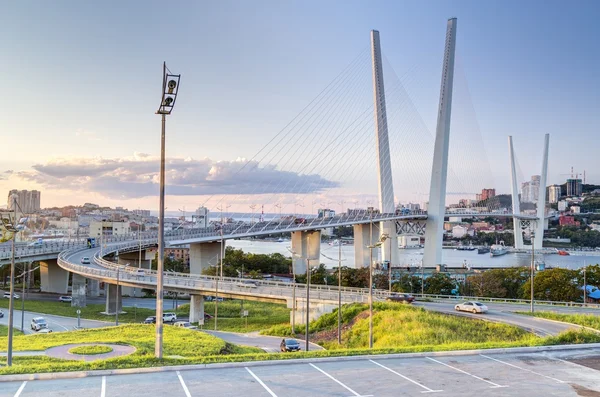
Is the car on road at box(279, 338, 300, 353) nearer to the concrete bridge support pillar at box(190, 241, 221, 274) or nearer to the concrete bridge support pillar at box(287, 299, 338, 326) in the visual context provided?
the concrete bridge support pillar at box(287, 299, 338, 326)

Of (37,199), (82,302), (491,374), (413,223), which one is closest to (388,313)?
(491,374)

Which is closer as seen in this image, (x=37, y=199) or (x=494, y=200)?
(x=37, y=199)

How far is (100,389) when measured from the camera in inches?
416

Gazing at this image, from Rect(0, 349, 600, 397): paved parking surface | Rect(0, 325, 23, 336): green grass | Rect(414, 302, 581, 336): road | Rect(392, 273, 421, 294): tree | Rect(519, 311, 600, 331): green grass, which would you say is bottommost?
Rect(0, 325, 23, 336): green grass

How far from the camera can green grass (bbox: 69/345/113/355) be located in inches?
650

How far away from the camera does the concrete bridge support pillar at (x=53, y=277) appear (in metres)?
58.2

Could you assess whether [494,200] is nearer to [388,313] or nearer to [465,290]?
[465,290]

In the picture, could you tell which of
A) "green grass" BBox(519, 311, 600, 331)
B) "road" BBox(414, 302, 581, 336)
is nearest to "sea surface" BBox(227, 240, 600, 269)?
"road" BBox(414, 302, 581, 336)

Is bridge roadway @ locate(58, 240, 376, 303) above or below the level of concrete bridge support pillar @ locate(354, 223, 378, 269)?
below

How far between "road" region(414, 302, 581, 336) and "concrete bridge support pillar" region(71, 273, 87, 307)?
29.6 m

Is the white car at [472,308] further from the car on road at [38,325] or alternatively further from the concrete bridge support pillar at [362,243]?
the concrete bridge support pillar at [362,243]

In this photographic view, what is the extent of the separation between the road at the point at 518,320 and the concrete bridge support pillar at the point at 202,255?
30.6 meters

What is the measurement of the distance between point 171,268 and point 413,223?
107ft

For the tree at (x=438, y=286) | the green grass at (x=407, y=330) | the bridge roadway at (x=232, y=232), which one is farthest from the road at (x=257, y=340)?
the bridge roadway at (x=232, y=232)
